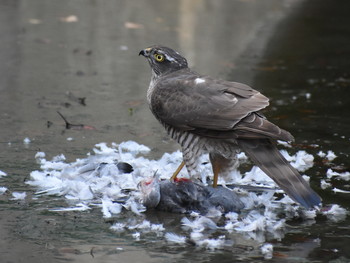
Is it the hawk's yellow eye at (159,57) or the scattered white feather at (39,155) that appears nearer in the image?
the hawk's yellow eye at (159,57)

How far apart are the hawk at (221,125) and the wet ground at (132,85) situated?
402mm

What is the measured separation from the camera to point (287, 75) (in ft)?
34.0

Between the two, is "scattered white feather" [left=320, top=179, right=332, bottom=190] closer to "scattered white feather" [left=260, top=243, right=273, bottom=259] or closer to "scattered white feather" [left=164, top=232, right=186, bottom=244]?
"scattered white feather" [left=260, top=243, right=273, bottom=259]

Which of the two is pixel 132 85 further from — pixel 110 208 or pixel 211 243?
pixel 211 243

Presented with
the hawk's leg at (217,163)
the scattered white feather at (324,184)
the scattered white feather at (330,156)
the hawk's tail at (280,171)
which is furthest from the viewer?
the scattered white feather at (330,156)

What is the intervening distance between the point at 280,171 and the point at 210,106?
0.73 m

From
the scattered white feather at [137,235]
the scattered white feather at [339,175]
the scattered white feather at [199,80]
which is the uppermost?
the scattered white feather at [199,80]

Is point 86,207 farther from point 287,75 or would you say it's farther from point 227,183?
point 287,75

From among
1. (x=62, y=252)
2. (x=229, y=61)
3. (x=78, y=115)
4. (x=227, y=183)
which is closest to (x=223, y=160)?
(x=227, y=183)

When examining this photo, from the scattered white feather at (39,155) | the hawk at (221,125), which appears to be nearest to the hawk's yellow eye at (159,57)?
the hawk at (221,125)

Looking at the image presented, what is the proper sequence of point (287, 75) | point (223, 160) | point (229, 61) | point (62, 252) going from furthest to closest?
point (229, 61) → point (287, 75) → point (223, 160) → point (62, 252)

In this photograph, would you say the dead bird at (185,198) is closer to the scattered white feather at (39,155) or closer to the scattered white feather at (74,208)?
the scattered white feather at (74,208)

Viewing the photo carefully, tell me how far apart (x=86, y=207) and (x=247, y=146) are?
1.14m

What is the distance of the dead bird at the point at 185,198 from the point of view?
527 centimetres
